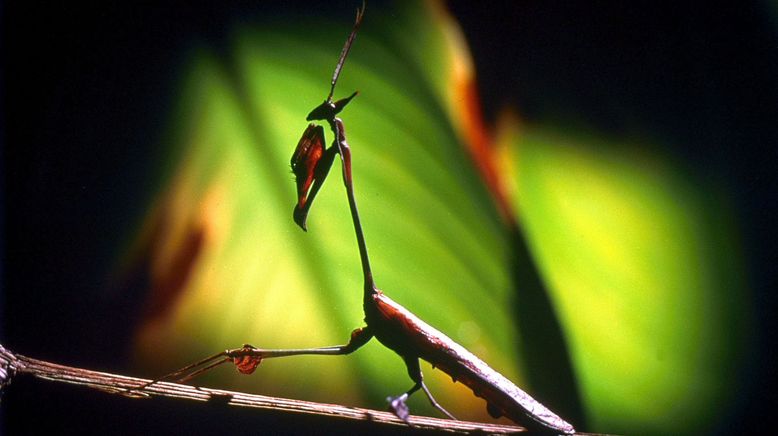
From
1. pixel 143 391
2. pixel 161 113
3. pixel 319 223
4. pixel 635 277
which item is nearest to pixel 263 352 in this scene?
pixel 143 391

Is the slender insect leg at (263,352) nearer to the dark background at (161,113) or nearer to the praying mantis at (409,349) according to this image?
the praying mantis at (409,349)

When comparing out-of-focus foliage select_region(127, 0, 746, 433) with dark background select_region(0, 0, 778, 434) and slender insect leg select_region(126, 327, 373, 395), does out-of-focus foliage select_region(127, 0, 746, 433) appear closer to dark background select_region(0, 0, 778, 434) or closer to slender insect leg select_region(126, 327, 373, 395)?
dark background select_region(0, 0, 778, 434)

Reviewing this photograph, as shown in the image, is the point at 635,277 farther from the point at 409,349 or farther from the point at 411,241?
the point at 409,349

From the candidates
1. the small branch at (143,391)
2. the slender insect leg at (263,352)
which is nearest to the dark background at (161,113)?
the small branch at (143,391)

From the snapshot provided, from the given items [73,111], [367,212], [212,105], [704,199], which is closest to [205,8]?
[212,105]

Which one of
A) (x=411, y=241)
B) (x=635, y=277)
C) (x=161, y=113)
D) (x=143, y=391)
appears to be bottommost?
(x=143, y=391)

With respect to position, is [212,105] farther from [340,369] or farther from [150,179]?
[340,369]
